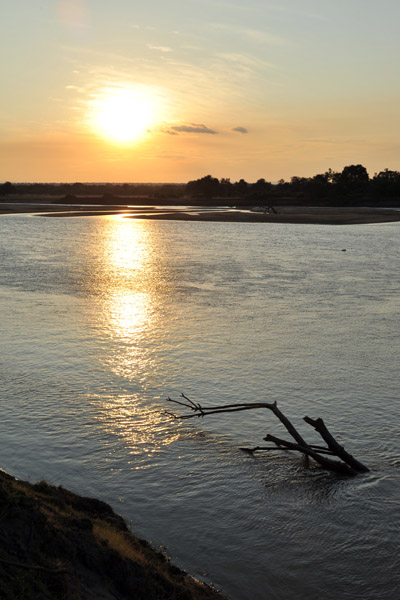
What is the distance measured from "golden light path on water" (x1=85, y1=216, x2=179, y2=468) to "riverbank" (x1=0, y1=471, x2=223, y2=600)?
5184mm

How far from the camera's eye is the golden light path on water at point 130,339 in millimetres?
15742

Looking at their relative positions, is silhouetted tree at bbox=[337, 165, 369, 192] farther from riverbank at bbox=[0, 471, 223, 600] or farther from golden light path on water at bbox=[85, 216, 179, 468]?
riverbank at bbox=[0, 471, 223, 600]

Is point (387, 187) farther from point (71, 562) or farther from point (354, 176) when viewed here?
point (71, 562)

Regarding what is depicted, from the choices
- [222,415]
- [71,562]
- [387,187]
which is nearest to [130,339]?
[222,415]

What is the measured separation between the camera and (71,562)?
8.15 meters

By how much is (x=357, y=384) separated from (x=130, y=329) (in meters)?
10.8

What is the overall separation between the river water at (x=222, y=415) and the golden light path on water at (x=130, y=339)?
8 cm

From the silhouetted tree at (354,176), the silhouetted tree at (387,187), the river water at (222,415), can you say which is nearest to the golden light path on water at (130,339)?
the river water at (222,415)

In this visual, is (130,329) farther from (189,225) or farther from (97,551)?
(189,225)

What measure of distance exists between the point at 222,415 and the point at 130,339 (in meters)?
8.83

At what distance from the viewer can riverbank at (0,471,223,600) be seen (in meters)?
7.40

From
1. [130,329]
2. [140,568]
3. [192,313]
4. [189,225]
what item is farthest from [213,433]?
[189,225]

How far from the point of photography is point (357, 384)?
19.5m

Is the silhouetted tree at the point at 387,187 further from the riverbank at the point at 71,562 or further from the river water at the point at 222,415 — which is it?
the riverbank at the point at 71,562
